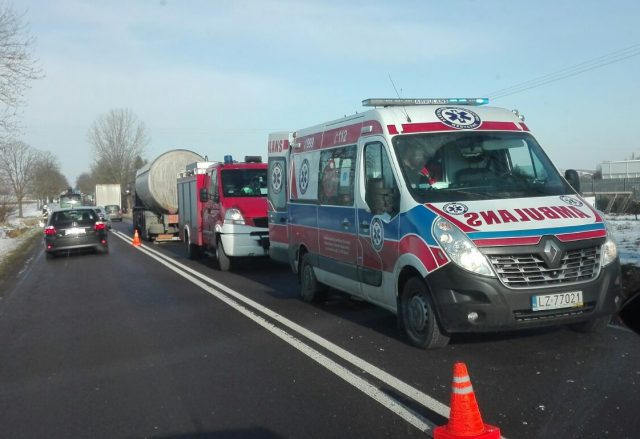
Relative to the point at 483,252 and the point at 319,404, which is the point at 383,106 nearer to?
the point at 483,252

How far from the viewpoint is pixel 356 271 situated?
7934 mm

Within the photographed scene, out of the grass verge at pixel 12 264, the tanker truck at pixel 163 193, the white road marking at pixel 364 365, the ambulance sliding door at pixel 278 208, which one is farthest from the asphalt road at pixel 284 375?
the tanker truck at pixel 163 193

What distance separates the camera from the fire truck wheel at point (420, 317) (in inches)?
251

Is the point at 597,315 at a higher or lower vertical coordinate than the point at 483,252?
lower

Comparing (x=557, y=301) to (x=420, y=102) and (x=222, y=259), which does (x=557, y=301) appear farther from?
(x=222, y=259)

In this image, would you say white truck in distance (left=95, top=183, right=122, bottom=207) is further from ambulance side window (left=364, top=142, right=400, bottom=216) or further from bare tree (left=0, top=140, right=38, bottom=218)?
Answer: ambulance side window (left=364, top=142, right=400, bottom=216)

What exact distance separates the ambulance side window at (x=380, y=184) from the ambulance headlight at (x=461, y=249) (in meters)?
0.81

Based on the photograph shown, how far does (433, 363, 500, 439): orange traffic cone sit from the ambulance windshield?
2.57 meters

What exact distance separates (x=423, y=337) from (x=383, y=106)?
2762 mm

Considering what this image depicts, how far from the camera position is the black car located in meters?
19.8

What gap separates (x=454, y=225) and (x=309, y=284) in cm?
404

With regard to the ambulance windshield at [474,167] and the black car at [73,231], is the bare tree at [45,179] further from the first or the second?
the ambulance windshield at [474,167]

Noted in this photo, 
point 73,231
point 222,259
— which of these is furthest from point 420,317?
point 73,231

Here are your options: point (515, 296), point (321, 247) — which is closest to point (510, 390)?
point (515, 296)
